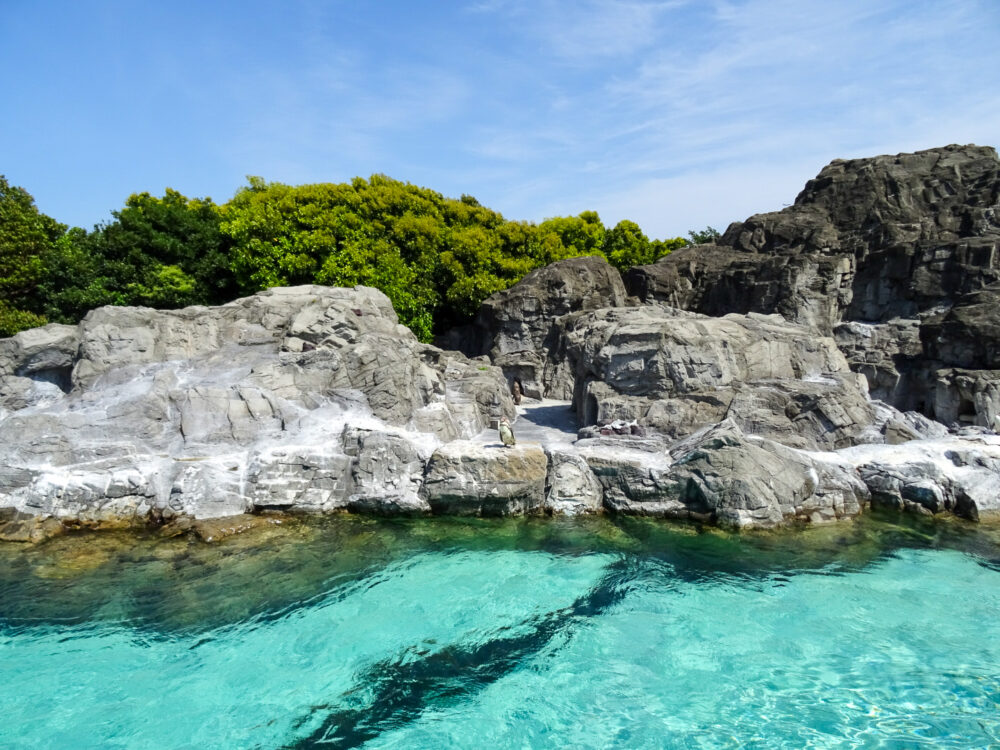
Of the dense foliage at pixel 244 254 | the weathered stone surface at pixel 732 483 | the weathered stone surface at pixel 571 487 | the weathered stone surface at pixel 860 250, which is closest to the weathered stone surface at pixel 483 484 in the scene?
the weathered stone surface at pixel 571 487

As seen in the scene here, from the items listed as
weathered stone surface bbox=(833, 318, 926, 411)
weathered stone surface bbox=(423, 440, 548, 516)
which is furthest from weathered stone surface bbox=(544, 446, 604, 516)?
weathered stone surface bbox=(833, 318, 926, 411)

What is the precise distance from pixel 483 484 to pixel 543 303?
13.0 meters

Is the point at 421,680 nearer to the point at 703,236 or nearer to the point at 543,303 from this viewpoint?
the point at 543,303

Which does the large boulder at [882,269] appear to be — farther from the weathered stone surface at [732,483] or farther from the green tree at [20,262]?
the green tree at [20,262]

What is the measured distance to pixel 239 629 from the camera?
7.93 metres

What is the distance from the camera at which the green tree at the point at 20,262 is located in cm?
1867

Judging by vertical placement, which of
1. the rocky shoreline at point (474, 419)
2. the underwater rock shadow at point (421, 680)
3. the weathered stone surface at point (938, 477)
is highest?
the rocky shoreline at point (474, 419)

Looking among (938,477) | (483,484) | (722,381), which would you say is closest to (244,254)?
(483,484)

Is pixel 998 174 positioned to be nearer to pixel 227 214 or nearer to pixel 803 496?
pixel 803 496

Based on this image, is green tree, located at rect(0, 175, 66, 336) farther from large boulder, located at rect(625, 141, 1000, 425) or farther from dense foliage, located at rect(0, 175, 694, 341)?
large boulder, located at rect(625, 141, 1000, 425)

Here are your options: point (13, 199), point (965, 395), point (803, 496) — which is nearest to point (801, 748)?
point (803, 496)

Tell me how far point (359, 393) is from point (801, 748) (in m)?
11.3

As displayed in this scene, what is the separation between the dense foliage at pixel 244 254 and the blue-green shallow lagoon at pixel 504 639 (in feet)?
39.5

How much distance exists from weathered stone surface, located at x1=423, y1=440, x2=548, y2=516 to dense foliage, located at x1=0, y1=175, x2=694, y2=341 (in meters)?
10.4
